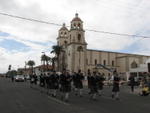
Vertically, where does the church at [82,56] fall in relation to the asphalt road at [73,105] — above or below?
above

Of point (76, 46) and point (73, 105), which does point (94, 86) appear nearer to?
point (73, 105)

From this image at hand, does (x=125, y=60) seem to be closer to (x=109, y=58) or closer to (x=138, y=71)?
(x=109, y=58)

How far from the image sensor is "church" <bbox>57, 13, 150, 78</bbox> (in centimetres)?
8500

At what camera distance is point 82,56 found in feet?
291

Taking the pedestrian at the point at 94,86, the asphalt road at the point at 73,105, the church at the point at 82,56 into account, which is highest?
the church at the point at 82,56

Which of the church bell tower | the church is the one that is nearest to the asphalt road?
the church

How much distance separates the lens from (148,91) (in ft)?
67.1

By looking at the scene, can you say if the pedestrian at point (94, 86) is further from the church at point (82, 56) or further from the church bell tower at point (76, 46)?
the church bell tower at point (76, 46)

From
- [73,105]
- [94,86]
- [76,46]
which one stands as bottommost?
[73,105]

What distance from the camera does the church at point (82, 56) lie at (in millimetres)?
85000

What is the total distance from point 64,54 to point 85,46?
12190mm

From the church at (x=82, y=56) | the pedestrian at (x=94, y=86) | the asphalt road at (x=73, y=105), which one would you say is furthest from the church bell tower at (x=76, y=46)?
the asphalt road at (x=73, y=105)

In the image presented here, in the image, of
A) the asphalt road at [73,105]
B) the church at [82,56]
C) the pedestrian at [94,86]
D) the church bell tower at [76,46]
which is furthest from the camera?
the church at [82,56]

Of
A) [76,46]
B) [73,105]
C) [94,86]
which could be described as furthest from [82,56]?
[73,105]
